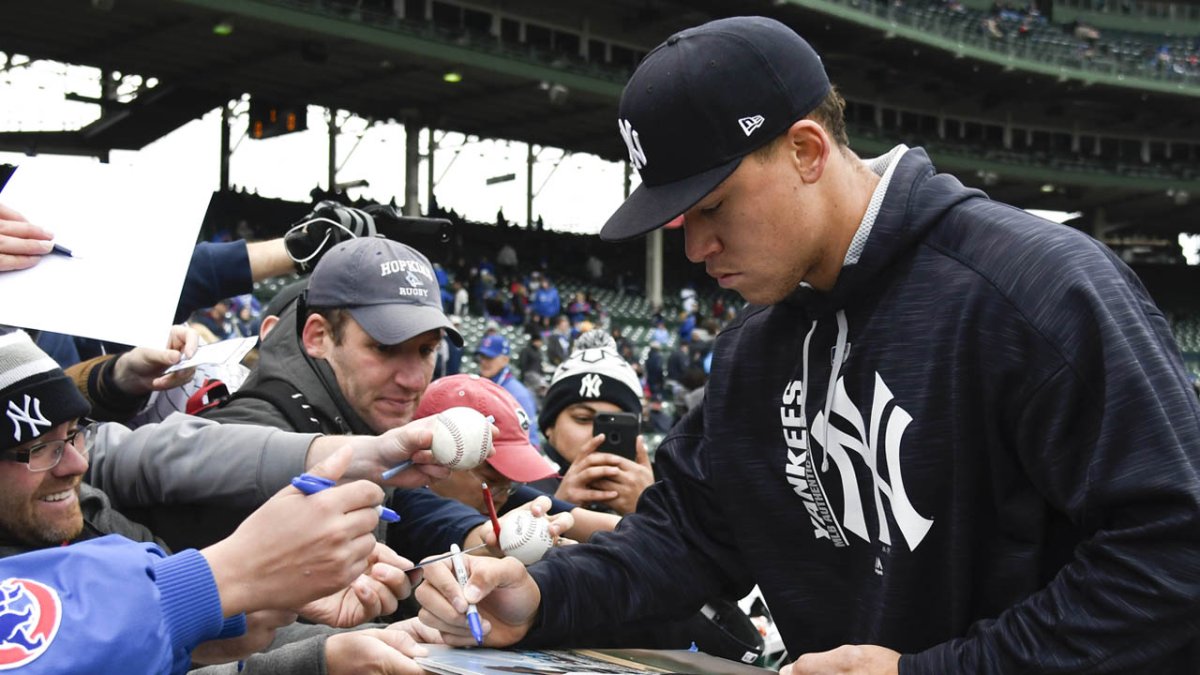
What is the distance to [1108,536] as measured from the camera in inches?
A: 64.1

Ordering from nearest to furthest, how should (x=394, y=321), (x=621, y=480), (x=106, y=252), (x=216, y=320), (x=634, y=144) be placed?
(x=634, y=144)
(x=106, y=252)
(x=394, y=321)
(x=621, y=480)
(x=216, y=320)

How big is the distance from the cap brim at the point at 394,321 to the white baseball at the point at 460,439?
724 mm

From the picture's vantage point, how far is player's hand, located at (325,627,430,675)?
6.58ft

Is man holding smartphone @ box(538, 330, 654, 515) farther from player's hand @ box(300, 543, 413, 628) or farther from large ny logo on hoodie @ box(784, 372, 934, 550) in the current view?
large ny logo on hoodie @ box(784, 372, 934, 550)

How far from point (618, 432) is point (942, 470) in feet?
5.28

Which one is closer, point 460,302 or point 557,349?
point 557,349

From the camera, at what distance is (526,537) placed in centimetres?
224

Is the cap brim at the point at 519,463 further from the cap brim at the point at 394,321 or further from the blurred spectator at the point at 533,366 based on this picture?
the blurred spectator at the point at 533,366

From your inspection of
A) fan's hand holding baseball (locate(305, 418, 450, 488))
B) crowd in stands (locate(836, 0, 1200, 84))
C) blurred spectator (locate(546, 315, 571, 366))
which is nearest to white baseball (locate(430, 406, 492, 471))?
fan's hand holding baseball (locate(305, 418, 450, 488))

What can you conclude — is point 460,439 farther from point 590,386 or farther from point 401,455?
point 590,386

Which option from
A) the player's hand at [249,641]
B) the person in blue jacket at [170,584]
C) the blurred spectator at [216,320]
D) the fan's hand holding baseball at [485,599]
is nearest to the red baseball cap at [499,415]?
the fan's hand holding baseball at [485,599]

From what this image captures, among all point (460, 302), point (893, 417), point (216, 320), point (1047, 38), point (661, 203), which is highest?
point (1047, 38)

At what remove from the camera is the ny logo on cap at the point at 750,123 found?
6.14 feet

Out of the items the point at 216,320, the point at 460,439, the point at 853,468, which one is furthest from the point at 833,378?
the point at 216,320
